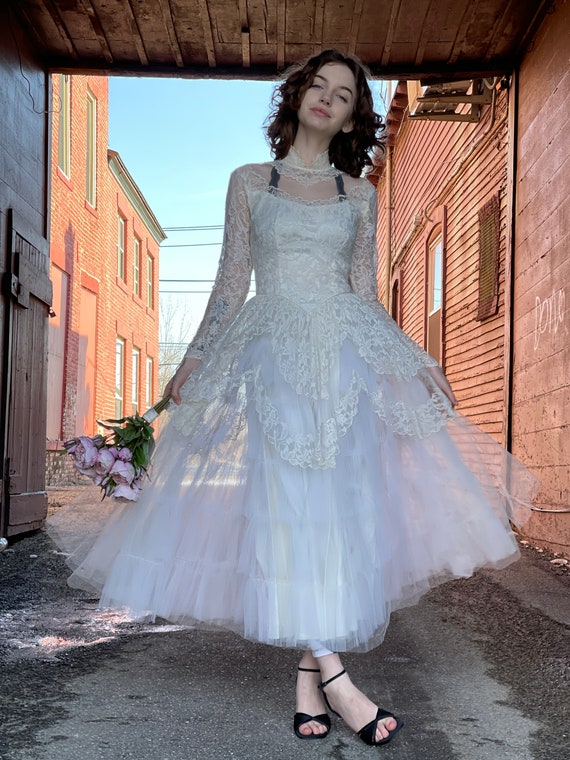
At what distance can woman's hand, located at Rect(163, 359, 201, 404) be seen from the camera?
2.89 m

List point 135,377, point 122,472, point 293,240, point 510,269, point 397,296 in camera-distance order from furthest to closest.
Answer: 1. point 135,377
2. point 397,296
3. point 510,269
4. point 293,240
5. point 122,472

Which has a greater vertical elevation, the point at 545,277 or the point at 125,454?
the point at 545,277

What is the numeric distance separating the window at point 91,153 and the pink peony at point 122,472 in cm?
1364

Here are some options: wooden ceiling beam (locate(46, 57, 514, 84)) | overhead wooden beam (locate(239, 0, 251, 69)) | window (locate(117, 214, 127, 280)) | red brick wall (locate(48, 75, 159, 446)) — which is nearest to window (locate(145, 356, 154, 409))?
red brick wall (locate(48, 75, 159, 446))

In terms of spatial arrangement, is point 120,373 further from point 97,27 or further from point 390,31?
point 390,31

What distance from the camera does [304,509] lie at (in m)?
2.54

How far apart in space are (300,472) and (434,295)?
9693 millimetres

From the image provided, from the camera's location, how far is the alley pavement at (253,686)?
2400mm

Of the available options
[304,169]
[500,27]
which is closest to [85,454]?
[304,169]

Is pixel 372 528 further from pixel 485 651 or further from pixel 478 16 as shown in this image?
pixel 478 16

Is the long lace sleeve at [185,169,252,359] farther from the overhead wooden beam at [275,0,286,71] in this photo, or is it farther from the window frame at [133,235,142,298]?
the window frame at [133,235,142,298]

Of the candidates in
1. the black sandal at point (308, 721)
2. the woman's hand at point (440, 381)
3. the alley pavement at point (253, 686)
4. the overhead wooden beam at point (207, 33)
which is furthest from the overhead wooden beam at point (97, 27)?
the black sandal at point (308, 721)

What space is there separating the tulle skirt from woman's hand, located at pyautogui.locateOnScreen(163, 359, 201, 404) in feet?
0.11

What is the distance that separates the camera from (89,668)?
322 cm
